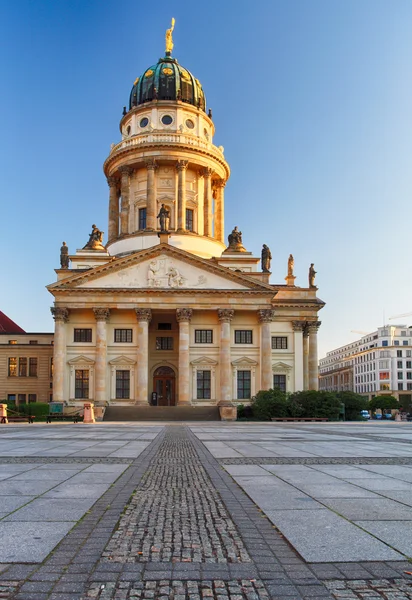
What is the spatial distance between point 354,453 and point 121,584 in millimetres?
12911

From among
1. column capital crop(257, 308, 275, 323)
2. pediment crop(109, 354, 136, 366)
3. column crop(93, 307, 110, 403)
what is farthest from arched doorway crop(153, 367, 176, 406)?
column capital crop(257, 308, 275, 323)

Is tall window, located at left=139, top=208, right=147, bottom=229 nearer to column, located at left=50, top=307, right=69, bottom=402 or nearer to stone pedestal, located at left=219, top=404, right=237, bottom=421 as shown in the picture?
column, located at left=50, top=307, right=69, bottom=402

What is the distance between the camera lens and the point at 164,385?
64.2 metres

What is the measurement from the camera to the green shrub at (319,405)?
172 ft

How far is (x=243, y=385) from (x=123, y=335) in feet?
43.4

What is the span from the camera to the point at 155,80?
3140 inches

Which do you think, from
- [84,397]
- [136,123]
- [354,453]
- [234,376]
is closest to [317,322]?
[234,376]

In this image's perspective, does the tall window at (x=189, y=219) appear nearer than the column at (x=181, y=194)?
No

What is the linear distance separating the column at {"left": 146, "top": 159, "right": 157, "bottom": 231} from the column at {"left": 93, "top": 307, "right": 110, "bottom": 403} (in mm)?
16135

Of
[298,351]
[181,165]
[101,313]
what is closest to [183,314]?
[101,313]

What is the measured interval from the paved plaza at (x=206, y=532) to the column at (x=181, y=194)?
59.7 meters

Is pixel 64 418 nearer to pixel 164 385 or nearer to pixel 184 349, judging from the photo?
pixel 184 349

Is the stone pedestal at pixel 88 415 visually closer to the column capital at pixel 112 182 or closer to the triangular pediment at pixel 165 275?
the triangular pediment at pixel 165 275

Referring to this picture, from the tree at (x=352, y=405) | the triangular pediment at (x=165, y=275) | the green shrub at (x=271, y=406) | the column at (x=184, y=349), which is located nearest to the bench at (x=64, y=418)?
the column at (x=184, y=349)
